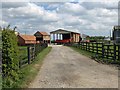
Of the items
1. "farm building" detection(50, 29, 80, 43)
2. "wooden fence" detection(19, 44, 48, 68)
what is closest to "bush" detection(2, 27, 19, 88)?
"wooden fence" detection(19, 44, 48, 68)

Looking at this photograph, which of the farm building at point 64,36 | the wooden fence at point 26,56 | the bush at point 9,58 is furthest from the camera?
the farm building at point 64,36

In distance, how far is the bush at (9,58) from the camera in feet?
28.5

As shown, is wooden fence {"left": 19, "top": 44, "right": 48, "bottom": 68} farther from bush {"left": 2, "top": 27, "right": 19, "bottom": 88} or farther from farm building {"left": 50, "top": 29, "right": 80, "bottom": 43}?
farm building {"left": 50, "top": 29, "right": 80, "bottom": 43}

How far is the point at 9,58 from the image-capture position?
8.93 m

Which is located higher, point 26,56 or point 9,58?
point 9,58

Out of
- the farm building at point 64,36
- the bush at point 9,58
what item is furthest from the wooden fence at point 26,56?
the farm building at point 64,36

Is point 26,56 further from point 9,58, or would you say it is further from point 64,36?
point 64,36

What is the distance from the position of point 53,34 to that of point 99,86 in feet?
243

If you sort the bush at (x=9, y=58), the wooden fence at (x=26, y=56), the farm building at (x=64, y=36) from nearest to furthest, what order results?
the bush at (x=9, y=58), the wooden fence at (x=26, y=56), the farm building at (x=64, y=36)

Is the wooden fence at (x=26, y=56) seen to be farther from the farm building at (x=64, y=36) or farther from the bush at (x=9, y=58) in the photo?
the farm building at (x=64, y=36)

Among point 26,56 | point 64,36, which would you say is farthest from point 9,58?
point 64,36

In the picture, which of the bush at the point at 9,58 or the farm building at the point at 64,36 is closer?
the bush at the point at 9,58

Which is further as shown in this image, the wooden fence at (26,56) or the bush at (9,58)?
the wooden fence at (26,56)

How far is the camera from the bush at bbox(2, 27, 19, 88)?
28.5ft
